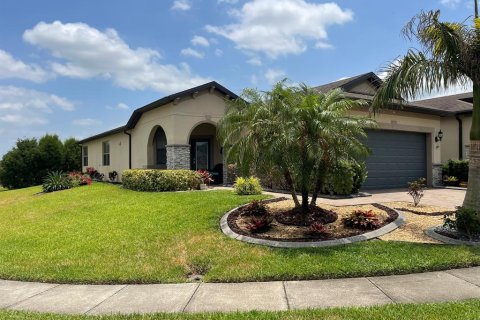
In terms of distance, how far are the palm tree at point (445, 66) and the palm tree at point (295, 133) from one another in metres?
1.22

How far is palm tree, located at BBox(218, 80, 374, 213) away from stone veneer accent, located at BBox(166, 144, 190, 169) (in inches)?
332

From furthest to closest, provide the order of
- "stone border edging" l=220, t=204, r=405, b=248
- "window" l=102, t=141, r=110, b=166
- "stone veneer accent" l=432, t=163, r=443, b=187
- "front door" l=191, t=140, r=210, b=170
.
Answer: "window" l=102, t=141, r=110, b=166 → "front door" l=191, t=140, r=210, b=170 → "stone veneer accent" l=432, t=163, r=443, b=187 → "stone border edging" l=220, t=204, r=405, b=248

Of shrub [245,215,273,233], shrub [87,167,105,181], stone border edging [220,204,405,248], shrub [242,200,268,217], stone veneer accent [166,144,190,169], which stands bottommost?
stone border edging [220,204,405,248]

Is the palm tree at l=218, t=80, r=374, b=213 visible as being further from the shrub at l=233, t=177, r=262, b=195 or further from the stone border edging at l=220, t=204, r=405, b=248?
the shrub at l=233, t=177, r=262, b=195

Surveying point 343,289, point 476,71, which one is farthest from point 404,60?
point 343,289

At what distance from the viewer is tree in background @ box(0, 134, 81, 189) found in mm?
32250

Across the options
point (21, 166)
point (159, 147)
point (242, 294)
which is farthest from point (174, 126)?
point (21, 166)

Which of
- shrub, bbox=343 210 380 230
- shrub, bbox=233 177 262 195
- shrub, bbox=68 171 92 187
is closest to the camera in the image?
shrub, bbox=343 210 380 230

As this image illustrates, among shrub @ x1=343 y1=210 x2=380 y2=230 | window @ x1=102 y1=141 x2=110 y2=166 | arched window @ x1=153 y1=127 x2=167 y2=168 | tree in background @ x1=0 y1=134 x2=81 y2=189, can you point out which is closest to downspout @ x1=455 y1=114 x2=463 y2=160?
shrub @ x1=343 y1=210 x2=380 y2=230

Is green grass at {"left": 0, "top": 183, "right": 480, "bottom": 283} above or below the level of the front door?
below

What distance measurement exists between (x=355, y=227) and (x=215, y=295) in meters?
4.23

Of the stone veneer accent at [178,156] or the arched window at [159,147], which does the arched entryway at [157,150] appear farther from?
the stone veneer accent at [178,156]

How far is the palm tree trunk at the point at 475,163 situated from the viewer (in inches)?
314

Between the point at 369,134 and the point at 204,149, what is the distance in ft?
31.0
